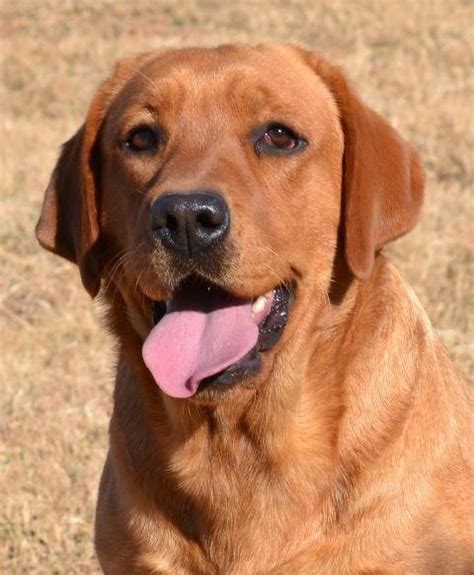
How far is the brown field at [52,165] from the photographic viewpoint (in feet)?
22.0

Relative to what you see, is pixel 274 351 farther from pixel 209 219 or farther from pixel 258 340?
pixel 209 219

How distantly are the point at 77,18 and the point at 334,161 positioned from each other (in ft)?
42.4

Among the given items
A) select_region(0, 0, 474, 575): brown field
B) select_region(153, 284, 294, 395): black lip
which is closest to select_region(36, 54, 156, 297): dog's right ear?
select_region(153, 284, 294, 395): black lip

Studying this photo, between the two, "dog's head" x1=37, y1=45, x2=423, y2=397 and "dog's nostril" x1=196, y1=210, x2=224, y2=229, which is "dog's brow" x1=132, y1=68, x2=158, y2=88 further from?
"dog's nostril" x1=196, y1=210, x2=224, y2=229

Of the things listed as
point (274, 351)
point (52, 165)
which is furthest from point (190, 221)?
point (52, 165)

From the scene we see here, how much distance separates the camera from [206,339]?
4543 mm

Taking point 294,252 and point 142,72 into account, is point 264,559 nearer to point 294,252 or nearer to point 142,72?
point 294,252

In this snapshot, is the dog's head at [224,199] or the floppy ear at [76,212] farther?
the floppy ear at [76,212]

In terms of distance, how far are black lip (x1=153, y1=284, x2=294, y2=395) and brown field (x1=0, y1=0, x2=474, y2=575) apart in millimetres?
1936

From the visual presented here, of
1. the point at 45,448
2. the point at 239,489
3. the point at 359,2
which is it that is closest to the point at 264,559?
the point at 239,489

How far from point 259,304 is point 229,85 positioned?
84 cm

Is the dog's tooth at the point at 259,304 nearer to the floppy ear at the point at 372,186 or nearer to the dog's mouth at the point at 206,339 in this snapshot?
the dog's mouth at the point at 206,339

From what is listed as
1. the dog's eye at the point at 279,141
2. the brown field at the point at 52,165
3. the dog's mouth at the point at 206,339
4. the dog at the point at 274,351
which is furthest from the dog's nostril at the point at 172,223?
the brown field at the point at 52,165

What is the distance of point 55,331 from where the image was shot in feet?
→ 27.3
